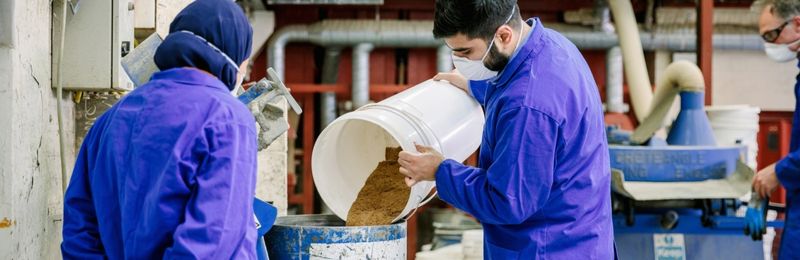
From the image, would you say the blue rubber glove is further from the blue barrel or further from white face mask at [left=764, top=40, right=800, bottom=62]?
the blue barrel

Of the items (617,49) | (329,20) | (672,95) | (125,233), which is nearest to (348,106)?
(329,20)

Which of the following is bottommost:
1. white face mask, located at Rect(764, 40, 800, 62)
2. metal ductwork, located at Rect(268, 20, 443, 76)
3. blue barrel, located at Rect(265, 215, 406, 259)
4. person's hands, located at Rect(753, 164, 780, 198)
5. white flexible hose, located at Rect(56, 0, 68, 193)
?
blue barrel, located at Rect(265, 215, 406, 259)

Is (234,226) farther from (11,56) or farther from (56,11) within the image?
(56,11)

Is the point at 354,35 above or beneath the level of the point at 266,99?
above

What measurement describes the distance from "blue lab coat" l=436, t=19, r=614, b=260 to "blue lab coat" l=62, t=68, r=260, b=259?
23.1 inches

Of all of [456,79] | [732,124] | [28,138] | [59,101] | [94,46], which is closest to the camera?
[28,138]

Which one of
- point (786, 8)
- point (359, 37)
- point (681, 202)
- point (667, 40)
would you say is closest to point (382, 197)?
point (786, 8)

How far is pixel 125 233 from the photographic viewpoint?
139 centimetres

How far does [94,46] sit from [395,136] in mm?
933

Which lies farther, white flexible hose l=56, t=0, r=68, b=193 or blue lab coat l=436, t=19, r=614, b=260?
white flexible hose l=56, t=0, r=68, b=193

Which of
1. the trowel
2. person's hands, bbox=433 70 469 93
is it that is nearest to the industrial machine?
person's hands, bbox=433 70 469 93

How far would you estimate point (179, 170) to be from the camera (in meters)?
1.34

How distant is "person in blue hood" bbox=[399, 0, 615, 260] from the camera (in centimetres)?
171

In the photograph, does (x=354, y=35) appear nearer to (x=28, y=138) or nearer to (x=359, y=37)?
(x=359, y=37)
